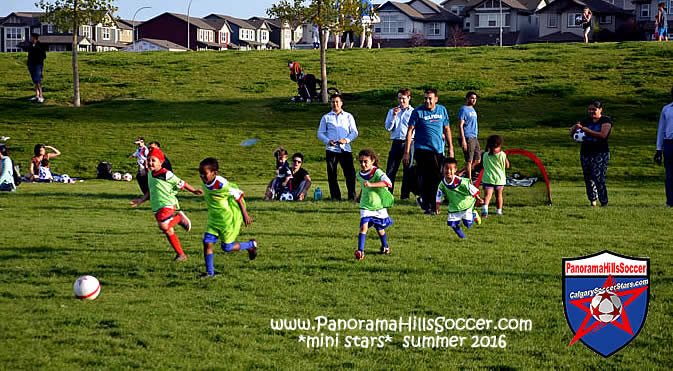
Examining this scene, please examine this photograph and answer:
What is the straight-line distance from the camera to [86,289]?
25.7 feet

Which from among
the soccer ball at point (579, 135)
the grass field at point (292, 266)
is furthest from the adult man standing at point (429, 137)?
the soccer ball at point (579, 135)

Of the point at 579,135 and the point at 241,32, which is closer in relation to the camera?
the point at 579,135

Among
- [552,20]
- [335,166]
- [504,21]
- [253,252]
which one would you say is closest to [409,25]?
[504,21]

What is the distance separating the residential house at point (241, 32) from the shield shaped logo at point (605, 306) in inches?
4693

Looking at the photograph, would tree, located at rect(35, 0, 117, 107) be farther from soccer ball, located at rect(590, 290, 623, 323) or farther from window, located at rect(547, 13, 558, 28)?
window, located at rect(547, 13, 558, 28)

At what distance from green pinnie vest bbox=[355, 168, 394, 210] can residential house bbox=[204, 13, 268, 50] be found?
116 metres

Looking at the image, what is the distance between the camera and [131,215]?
46.6 ft

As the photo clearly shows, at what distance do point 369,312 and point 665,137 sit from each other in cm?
958

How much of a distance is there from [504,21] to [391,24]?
1571 centimetres

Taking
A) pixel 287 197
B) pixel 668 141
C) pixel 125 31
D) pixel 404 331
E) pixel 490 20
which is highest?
pixel 125 31

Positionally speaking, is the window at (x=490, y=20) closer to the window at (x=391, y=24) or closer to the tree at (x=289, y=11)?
the window at (x=391, y=24)

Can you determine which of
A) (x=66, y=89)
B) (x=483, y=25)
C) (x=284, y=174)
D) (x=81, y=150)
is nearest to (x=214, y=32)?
(x=483, y=25)

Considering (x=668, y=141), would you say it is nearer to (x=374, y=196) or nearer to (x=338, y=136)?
(x=338, y=136)

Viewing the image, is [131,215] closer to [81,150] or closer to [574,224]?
[574,224]
